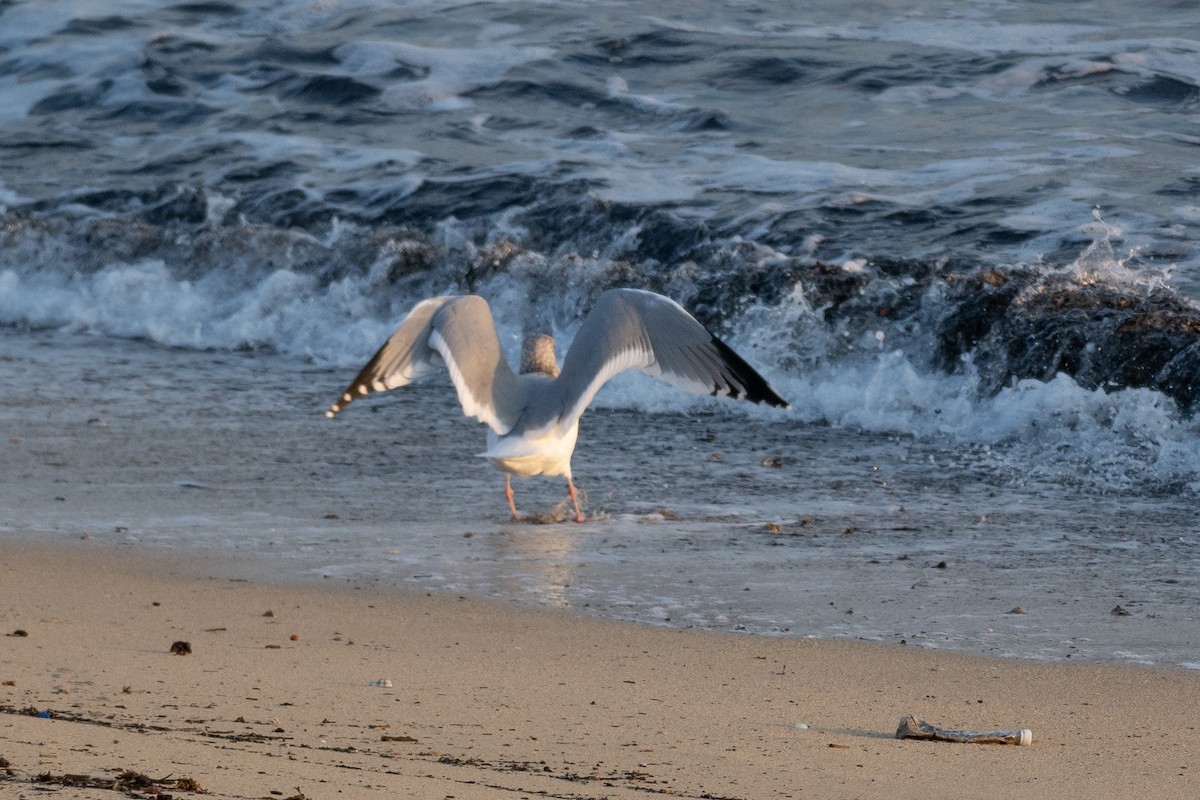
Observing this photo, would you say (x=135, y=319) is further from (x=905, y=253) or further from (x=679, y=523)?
(x=679, y=523)

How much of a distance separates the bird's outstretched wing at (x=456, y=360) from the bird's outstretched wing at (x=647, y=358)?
16 centimetres

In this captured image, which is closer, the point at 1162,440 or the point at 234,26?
the point at 1162,440

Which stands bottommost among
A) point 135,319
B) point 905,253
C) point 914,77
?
point 135,319

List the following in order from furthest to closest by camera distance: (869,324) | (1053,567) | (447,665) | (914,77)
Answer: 1. (914,77)
2. (869,324)
3. (1053,567)
4. (447,665)

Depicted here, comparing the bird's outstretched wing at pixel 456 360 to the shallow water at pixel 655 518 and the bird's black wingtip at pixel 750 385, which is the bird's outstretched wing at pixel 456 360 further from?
the bird's black wingtip at pixel 750 385

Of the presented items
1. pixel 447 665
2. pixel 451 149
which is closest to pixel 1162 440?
pixel 447 665

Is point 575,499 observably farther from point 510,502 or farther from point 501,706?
point 501,706

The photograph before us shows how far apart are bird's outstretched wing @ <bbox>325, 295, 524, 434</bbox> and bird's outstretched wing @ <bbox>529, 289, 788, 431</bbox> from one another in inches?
6.2

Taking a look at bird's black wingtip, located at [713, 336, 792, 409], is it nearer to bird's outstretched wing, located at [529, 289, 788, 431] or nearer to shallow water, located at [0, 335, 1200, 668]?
bird's outstretched wing, located at [529, 289, 788, 431]

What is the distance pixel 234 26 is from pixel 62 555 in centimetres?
1326

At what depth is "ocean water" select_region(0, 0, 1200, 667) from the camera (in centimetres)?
535

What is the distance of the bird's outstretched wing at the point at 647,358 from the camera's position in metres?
5.75

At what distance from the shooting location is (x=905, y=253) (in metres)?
9.62

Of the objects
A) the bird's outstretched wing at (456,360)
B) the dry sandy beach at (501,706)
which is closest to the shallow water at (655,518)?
the dry sandy beach at (501,706)
